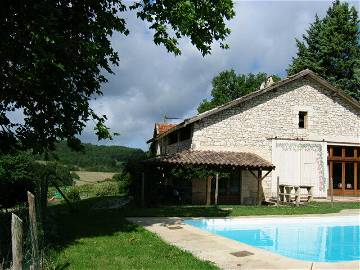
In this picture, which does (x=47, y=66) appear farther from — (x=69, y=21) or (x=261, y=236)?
(x=261, y=236)

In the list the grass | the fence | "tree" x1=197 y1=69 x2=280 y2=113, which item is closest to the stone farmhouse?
the grass

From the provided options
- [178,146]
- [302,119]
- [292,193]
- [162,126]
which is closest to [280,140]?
[302,119]

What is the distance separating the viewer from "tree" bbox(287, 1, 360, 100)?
36375mm

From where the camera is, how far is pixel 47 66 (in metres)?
9.76

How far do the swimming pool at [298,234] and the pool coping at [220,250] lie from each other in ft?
5.48

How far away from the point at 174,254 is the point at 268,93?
17.9 metres

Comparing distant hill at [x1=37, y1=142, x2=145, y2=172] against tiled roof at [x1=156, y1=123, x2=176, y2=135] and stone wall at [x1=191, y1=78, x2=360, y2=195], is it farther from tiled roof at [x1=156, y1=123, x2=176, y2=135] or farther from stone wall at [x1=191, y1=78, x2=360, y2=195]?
stone wall at [x1=191, y1=78, x2=360, y2=195]

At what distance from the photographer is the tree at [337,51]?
119 feet

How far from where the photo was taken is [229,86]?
186ft

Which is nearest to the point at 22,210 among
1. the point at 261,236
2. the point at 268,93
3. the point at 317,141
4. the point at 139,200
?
the point at 261,236

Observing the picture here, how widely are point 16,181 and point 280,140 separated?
14524 millimetres

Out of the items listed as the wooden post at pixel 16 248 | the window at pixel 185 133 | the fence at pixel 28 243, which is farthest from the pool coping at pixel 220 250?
the window at pixel 185 133

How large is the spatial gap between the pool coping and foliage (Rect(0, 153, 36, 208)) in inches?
237

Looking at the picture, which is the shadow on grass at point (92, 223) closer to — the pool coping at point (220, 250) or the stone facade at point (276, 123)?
the pool coping at point (220, 250)
